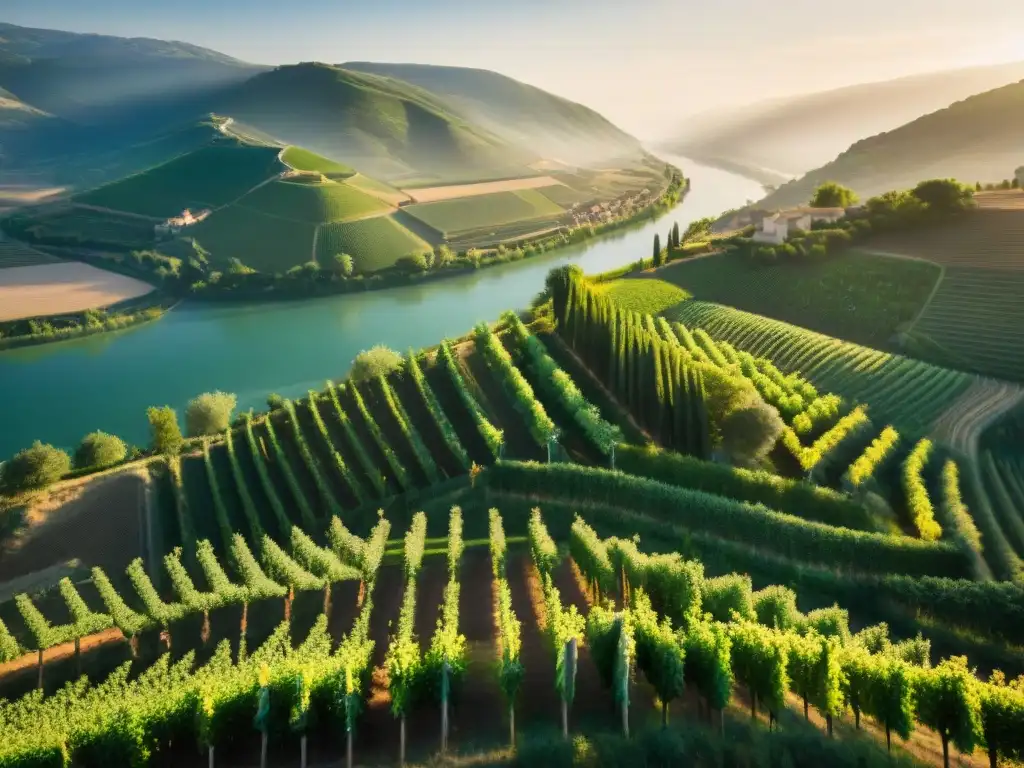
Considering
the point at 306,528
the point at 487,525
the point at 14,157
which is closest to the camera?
the point at 487,525

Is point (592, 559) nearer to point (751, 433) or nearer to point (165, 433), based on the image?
point (751, 433)

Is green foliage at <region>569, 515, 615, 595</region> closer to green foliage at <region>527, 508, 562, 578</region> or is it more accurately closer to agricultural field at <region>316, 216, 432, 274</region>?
green foliage at <region>527, 508, 562, 578</region>

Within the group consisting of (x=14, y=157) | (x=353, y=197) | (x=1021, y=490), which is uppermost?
(x=14, y=157)

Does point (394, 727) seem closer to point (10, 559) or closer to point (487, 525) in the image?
point (487, 525)

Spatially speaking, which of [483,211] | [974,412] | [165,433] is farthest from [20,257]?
[974,412]

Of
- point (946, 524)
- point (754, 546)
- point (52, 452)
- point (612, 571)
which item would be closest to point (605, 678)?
point (612, 571)

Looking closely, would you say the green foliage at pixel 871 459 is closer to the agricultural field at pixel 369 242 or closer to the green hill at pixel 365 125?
the agricultural field at pixel 369 242
